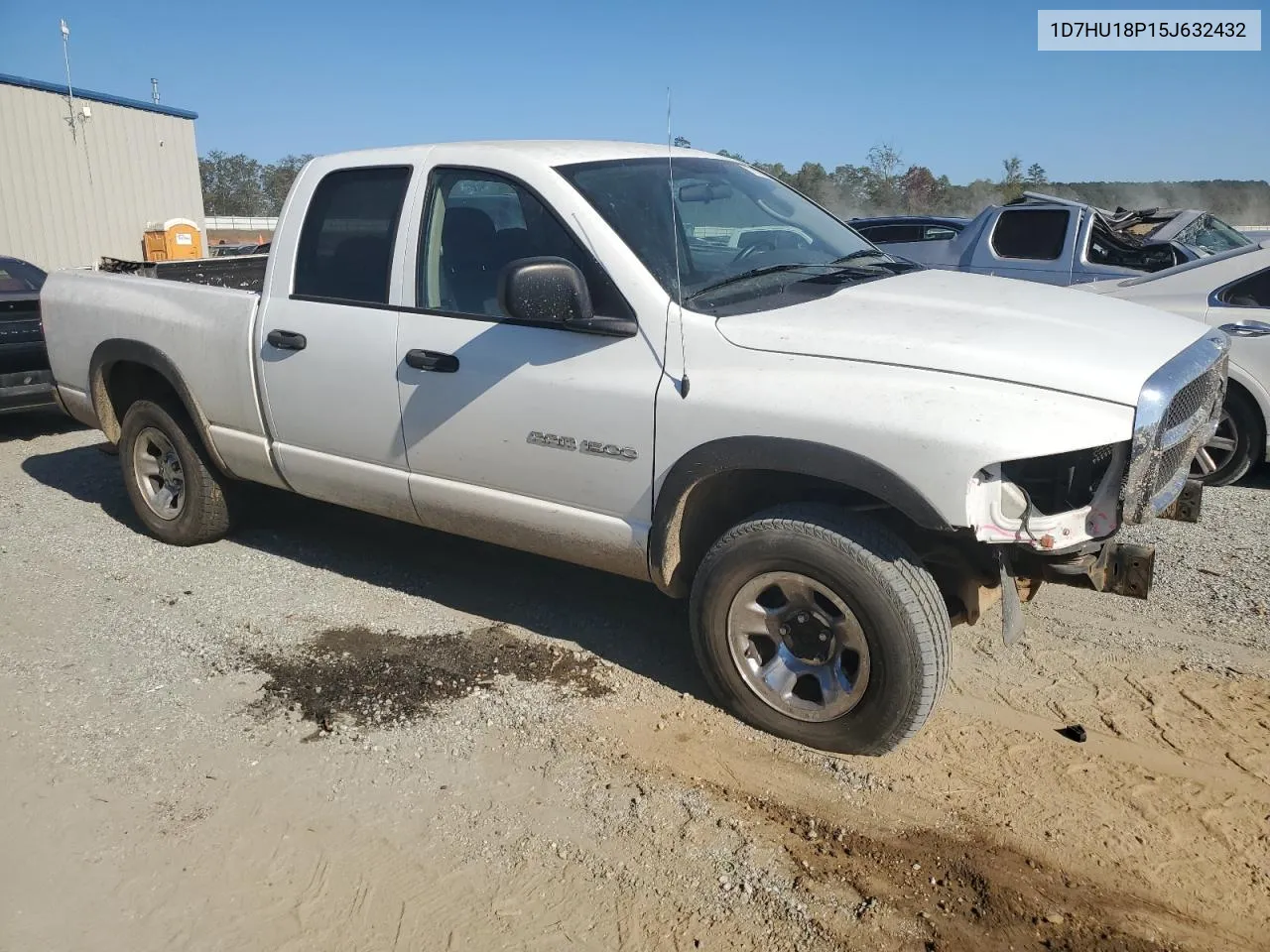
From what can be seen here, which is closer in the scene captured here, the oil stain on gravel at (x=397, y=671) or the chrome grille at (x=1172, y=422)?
the chrome grille at (x=1172, y=422)

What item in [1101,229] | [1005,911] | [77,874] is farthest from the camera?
[1101,229]

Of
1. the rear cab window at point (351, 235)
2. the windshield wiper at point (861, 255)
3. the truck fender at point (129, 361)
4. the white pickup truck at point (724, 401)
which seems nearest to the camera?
the white pickup truck at point (724, 401)

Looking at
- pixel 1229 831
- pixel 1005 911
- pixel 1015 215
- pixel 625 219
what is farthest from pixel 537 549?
pixel 1015 215

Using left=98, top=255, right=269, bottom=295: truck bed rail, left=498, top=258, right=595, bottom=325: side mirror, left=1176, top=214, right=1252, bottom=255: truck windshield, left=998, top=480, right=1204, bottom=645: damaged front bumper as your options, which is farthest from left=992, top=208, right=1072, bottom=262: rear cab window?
left=498, top=258, right=595, bottom=325: side mirror

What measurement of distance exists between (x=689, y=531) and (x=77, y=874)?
221 centimetres

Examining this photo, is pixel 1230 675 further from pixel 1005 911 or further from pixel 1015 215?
pixel 1015 215

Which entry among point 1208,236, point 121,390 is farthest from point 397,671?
point 1208,236

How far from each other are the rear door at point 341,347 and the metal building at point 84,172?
16.6m

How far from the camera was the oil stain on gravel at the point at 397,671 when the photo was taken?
4.02 metres

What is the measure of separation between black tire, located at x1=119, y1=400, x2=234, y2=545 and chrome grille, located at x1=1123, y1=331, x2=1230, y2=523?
14.5ft

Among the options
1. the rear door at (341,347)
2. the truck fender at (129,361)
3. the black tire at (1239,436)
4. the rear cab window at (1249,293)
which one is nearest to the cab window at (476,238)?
the rear door at (341,347)

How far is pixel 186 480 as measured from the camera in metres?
5.62

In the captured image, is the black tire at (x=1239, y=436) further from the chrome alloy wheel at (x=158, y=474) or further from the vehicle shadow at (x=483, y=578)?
the chrome alloy wheel at (x=158, y=474)

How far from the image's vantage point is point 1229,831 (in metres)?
3.13
